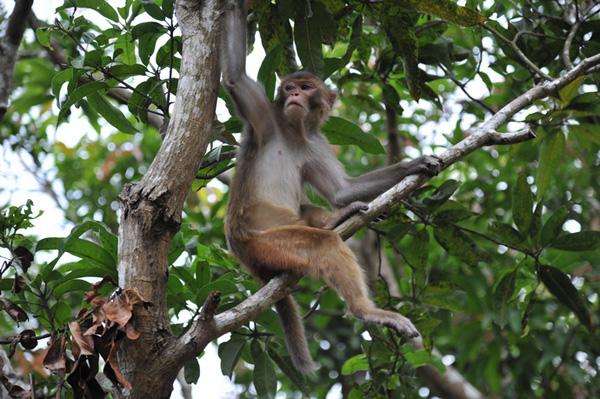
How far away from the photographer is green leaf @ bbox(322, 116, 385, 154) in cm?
588

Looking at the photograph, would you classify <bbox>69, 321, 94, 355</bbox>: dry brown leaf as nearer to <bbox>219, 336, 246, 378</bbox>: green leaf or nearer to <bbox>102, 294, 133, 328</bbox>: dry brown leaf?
<bbox>102, 294, 133, 328</bbox>: dry brown leaf

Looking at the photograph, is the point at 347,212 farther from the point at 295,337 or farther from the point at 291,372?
the point at 291,372

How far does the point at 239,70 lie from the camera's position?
210 inches

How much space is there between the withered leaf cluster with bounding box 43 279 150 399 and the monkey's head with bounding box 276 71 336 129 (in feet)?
9.72

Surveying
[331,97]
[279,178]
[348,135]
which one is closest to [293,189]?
[279,178]

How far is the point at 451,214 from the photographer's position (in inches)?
245

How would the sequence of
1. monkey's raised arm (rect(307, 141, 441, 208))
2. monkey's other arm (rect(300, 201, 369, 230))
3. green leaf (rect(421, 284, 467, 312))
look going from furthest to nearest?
green leaf (rect(421, 284, 467, 312)), monkey's raised arm (rect(307, 141, 441, 208)), monkey's other arm (rect(300, 201, 369, 230))

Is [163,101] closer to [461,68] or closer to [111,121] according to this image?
[111,121]

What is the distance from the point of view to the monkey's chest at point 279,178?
6.16 metres

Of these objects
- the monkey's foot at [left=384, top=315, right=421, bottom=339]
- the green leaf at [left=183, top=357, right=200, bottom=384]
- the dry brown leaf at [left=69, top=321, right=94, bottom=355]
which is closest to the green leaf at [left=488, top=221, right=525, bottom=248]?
the monkey's foot at [left=384, top=315, right=421, bottom=339]

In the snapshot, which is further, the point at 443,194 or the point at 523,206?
the point at 443,194

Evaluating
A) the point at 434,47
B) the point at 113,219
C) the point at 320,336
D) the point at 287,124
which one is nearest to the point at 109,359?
the point at 287,124

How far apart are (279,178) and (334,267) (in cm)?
125

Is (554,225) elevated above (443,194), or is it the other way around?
(443,194)
